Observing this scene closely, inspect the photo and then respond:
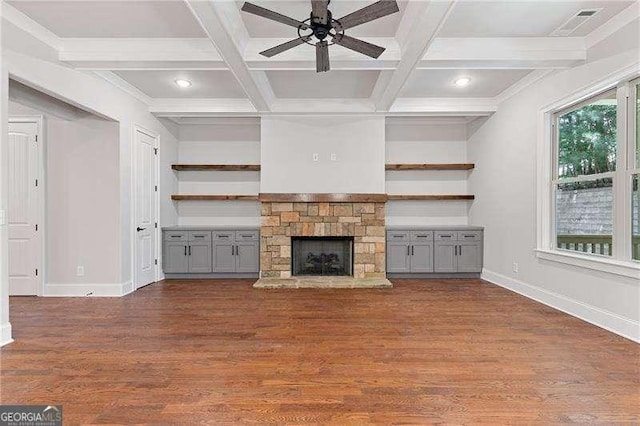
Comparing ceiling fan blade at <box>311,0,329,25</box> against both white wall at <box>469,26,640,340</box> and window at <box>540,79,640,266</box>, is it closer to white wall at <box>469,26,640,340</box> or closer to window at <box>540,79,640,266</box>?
white wall at <box>469,26,640,340</box>

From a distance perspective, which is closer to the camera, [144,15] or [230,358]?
[230,358]

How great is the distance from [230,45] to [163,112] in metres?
2.73

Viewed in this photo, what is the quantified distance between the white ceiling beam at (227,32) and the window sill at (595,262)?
3.99 m

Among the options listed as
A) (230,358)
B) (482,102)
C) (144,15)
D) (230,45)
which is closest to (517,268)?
(482,102)

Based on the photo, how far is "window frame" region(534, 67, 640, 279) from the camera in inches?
125

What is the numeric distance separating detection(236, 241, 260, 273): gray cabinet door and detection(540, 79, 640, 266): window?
4194mm

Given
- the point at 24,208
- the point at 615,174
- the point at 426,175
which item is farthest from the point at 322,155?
the point at 24,208

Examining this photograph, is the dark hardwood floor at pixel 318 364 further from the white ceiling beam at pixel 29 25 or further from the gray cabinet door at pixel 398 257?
the white ceiling beam at pixel 29 25

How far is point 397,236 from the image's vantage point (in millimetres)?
5922

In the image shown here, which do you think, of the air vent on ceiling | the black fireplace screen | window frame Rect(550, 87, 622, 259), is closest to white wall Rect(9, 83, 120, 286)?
the black fireplace screen

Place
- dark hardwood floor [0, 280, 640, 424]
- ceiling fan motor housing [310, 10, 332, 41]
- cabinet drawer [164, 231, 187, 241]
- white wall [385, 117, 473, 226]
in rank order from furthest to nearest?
white wall [385, 117, 473, 226]
cabinet drawer [164, 231, 187, 241]
ceiling fan motor housing [310, 10, 332, 41]
dark hardwood floor [0, 280, 640, 424]

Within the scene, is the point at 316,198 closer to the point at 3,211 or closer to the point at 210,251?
the point at 210,251

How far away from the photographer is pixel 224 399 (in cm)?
213

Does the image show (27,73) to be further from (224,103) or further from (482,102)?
(482,102)
